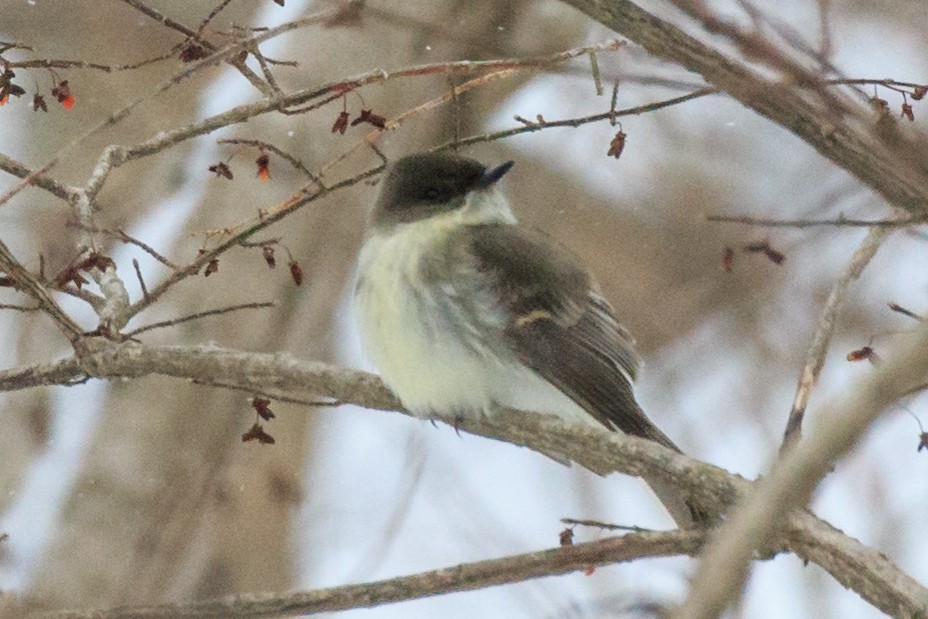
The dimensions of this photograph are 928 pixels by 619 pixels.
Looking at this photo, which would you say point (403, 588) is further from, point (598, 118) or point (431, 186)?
point (431, 186)

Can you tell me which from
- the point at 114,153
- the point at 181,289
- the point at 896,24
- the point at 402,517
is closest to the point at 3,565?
the point at 114,153

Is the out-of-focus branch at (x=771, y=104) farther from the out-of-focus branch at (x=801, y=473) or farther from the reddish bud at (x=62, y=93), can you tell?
the reddish bud at (x=62, y=93)

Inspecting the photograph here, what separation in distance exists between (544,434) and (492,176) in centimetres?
125

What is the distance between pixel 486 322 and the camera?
444 centimetres

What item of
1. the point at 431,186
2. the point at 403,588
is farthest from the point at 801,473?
the point at 431,186

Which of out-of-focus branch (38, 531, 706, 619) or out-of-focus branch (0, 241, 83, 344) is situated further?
out-of-focus branch (0, 241, 83, 344)

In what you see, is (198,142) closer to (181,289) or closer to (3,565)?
(181,289)

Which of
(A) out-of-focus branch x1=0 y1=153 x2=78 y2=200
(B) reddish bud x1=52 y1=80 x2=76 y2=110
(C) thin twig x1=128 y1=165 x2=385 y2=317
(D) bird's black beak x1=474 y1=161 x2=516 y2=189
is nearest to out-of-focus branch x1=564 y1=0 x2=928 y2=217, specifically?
(C) thin twig x1=128 y1=165 x2=385 y2=317

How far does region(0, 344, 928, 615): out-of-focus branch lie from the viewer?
306 cm

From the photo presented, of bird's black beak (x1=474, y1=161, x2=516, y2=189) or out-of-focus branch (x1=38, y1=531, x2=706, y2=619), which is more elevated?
bird's black beak (x1=474, y1=161, x2=516, y2=189)

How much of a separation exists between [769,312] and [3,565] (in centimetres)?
606

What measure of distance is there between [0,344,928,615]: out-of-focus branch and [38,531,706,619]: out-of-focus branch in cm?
19

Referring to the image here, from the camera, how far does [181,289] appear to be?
7664 mm

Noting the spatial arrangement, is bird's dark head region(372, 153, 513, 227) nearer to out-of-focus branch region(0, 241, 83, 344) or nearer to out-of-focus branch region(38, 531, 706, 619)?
out-of-focus branch region(0, 241, 83, 344)
